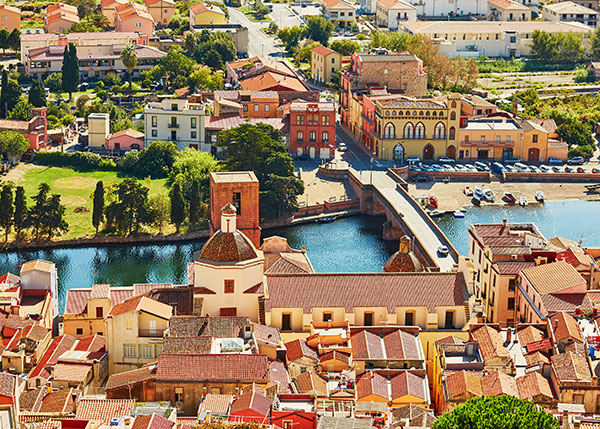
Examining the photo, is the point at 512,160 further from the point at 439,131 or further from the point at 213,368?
the point at 213,368

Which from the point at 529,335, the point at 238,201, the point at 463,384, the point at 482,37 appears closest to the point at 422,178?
the point at 238,201

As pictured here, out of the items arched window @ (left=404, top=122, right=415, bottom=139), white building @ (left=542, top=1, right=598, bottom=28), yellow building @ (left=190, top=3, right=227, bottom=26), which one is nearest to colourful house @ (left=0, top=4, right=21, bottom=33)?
yellow building @ (left=190, top=3, right=227, bottom=26)

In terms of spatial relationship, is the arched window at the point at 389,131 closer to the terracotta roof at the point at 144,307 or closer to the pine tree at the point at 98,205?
the pine tree at the point at 98,205

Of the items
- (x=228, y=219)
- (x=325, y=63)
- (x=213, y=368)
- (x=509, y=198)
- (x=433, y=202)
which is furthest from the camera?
(x=325, y=63)

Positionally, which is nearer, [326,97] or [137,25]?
[326,97]

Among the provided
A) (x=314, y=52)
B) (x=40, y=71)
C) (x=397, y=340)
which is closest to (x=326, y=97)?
(x=314, y=52)

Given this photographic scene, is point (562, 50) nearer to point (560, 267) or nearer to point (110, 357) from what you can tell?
point (560, 267)
